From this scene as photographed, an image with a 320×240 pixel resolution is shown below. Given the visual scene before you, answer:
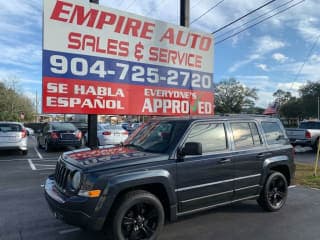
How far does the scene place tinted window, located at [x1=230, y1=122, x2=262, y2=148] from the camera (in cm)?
556

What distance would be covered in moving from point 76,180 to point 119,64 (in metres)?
5.14

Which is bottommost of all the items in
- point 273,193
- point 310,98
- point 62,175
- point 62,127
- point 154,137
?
point 273,193

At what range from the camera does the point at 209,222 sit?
538cm

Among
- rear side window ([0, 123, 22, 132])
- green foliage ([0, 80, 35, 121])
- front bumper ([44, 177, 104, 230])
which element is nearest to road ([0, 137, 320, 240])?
front bumper ([44, 177, 104, 230])

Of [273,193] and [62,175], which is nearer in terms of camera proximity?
[62,175]

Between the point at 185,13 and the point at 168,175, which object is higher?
the point at 185,13

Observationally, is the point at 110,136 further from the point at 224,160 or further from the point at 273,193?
the point at 224,160

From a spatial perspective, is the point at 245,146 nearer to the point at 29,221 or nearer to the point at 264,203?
the point at 264,203

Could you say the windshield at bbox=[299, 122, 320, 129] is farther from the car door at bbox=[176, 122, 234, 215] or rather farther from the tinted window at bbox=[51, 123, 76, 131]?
the car door at bbox=[176, 122, 234, 215]

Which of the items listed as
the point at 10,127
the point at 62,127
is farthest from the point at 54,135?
the point at 10,127

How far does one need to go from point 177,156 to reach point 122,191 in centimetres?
98

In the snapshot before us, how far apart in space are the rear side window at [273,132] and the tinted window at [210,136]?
3.93 ft

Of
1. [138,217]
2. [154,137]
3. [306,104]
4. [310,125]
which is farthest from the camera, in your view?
[306,104]

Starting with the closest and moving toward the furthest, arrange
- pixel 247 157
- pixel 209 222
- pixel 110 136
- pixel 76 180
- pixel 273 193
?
pixel 76 180, pixel 209 222, pixel 247 157, pixel 273 193, pixel 110 136
